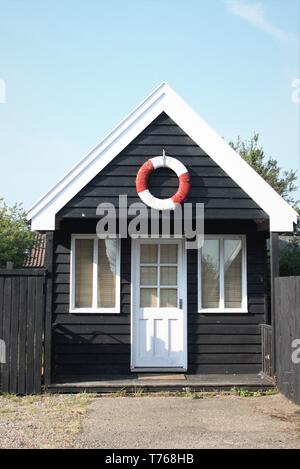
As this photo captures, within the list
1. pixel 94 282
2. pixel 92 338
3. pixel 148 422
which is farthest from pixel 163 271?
pixel 148 422

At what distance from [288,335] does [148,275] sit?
108 inches

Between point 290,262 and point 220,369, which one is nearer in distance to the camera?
point 220,369

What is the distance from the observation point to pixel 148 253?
997cm

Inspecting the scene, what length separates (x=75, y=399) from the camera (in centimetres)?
832

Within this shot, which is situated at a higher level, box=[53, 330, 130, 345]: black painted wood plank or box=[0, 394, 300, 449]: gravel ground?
box=[53, 330, 130, 345]: black painted wood plank

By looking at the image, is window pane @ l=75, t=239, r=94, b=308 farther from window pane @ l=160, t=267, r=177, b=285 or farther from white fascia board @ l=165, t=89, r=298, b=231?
white fascia board @ l=165, t=89, r=298, b=231

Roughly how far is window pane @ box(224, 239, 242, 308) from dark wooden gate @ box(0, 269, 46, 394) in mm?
3229

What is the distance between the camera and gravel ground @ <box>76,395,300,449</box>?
606 centimetres

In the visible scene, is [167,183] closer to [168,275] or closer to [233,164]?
[233,164]

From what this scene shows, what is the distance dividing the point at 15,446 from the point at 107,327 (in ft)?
12.6

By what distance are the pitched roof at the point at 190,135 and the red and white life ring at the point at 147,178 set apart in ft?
1.78

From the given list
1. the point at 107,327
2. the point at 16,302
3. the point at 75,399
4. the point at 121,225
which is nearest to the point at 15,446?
the point at 75,399

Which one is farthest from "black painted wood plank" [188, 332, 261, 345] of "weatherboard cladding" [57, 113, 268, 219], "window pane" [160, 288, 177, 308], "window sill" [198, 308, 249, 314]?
"weatherboard cladding" [57, 113, 268, 219]
